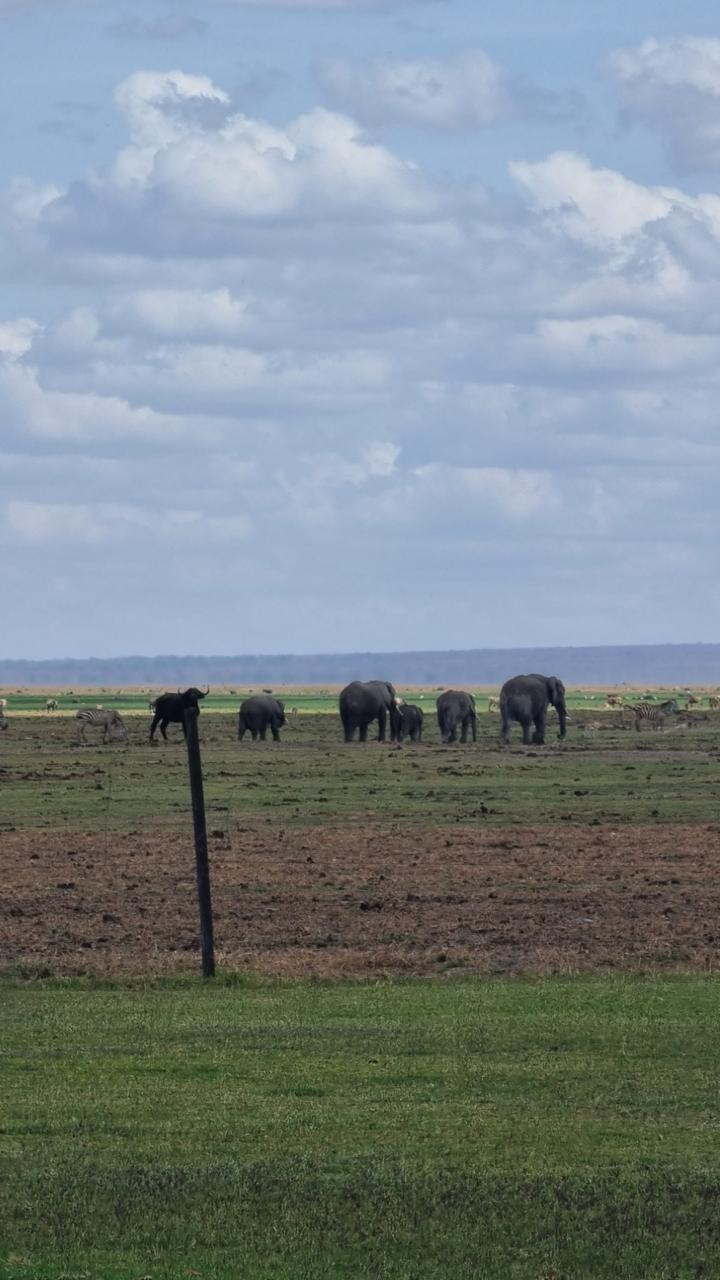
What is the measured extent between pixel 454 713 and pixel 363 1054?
60067 millimetres

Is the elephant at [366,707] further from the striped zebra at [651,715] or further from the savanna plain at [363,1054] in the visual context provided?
the savanna plain at [363,1054]

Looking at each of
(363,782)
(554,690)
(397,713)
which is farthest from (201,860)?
(397,713)

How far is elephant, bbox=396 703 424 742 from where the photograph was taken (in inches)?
3076

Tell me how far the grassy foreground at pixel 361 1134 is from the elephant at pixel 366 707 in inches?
2234

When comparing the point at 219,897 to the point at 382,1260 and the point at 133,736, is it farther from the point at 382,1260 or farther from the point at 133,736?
the point at 133,736

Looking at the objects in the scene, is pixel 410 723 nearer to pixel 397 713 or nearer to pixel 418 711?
pixel 418 711

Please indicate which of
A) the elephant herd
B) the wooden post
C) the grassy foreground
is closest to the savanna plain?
the grassy foreground

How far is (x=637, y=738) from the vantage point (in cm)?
7781

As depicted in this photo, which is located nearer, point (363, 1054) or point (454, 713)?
point (363, 1054)

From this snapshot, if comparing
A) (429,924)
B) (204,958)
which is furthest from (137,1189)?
(429,924)

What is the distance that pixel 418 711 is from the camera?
78.4m

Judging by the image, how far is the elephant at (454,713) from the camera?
250 feet

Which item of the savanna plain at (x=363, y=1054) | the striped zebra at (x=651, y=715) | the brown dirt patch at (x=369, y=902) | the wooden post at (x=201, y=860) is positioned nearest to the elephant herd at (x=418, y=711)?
the striped zebra at (x=651, y=715)

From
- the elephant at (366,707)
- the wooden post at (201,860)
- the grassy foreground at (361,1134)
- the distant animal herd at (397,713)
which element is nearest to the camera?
the grassy foreground at (361,1134)
